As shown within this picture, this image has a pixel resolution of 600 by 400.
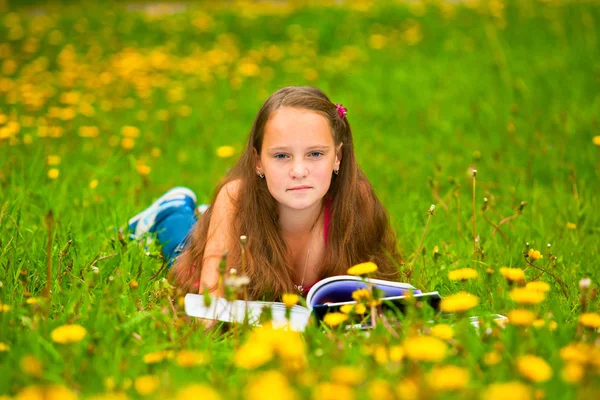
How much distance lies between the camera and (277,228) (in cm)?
220

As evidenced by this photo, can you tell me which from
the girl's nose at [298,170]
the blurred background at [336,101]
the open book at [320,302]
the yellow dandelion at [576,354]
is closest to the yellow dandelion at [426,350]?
the yellow dandelion at [576,354]

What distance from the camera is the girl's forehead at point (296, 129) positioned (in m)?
2.00

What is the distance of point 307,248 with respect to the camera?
2.23 m

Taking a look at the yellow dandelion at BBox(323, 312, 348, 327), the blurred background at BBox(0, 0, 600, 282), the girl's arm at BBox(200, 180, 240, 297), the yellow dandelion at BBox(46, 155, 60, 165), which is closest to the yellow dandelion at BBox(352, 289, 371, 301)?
the yellow dandelion at BBox(323, 312, 348, 327)

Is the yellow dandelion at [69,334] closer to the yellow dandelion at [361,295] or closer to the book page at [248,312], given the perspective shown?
the book page at [248,312]

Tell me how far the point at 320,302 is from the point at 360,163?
1.93 metres

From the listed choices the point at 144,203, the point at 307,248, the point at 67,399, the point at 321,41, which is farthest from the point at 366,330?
the point at 321,41

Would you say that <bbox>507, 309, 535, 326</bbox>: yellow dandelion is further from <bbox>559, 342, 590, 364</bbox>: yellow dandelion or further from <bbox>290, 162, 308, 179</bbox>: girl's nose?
<bbox>290, 162, 308, 179</bbox>: girl's nose

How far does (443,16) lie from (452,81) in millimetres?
1989

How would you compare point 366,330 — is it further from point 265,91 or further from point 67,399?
point 265,91

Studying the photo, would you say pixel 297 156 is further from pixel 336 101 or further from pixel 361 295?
pixel 336 101

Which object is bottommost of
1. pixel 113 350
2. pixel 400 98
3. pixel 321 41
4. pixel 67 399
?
pixel 113 350

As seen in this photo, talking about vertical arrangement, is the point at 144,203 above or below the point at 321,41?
below

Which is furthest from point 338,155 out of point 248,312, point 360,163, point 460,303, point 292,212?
point 360,163
